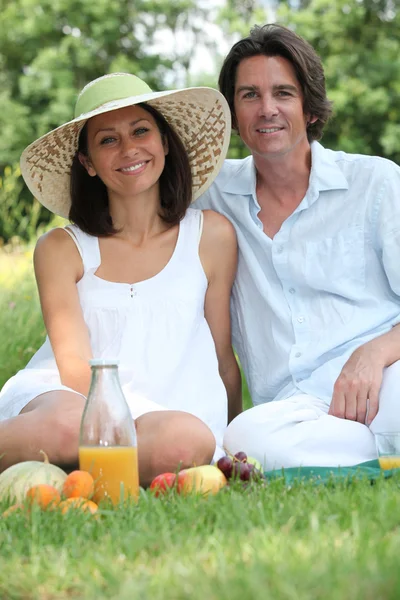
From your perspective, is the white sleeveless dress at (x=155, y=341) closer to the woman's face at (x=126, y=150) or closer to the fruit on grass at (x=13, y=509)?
the woman's face at (x=126, y=150)

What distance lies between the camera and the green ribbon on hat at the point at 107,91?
12.7 ft

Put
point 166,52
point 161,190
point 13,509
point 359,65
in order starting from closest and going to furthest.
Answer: point 13,509 → point 161,190 → point 359,65 → point 166,52

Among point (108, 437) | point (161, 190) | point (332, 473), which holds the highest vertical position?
point (161, 190)

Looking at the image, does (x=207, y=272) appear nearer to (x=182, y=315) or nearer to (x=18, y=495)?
(x=182, y=315)

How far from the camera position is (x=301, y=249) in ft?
12.9

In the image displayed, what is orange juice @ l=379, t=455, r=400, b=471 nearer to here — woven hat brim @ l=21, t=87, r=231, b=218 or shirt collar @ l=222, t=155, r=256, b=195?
shirt collar @ l=222, t=155, r=256, b=195

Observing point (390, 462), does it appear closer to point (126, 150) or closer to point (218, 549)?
point (218, 549)

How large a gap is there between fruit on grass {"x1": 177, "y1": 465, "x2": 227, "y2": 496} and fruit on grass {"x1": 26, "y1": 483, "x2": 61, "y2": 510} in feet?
1.29

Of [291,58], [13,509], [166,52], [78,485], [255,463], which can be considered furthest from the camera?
[166,52]

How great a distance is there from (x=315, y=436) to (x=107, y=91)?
5.51 feet

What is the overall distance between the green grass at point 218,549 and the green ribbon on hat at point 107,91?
73.1 inches

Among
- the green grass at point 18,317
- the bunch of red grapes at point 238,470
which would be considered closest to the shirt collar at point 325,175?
the bunch of red grapes at point 238,470

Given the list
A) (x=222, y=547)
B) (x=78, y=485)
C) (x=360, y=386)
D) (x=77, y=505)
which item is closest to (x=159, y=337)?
(x=360, y=386)

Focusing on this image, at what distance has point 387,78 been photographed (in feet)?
75.7
